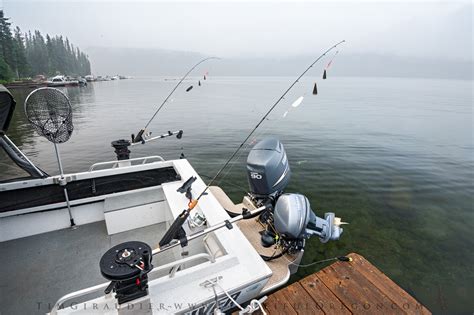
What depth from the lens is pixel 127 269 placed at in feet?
5.40

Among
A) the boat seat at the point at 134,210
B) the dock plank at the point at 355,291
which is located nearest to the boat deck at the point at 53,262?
the boat seat at the point at 134,210

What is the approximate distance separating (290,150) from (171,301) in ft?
31.8

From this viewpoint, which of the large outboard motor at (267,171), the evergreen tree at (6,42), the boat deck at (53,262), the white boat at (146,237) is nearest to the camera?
the white boat at (146,237)

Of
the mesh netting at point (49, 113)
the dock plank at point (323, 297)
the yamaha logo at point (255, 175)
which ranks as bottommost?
the dock plank at point (323, 297)

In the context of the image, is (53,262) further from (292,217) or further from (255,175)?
(292,217)

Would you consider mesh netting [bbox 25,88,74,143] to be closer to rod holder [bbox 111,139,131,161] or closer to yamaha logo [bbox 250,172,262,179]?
rod holder [bbox 111,139,131,161]

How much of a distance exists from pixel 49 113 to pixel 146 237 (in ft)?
7.49

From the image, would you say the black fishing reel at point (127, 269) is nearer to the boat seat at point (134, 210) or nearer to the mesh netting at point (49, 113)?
the boat seat at point (134, 210)

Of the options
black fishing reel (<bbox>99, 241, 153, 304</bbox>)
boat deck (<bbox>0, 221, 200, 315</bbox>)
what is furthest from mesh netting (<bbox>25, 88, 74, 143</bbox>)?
black fishing reel (<bbox>99, 241, 153, 304</bbox>)

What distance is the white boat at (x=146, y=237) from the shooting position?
201 centimetres

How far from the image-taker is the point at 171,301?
1977 mm

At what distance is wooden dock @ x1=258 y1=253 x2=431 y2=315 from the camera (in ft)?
8.95

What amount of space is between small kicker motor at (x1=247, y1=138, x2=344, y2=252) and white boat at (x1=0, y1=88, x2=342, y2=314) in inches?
0.6

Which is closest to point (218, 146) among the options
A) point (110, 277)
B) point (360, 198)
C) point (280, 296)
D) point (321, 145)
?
point (321, 145)
